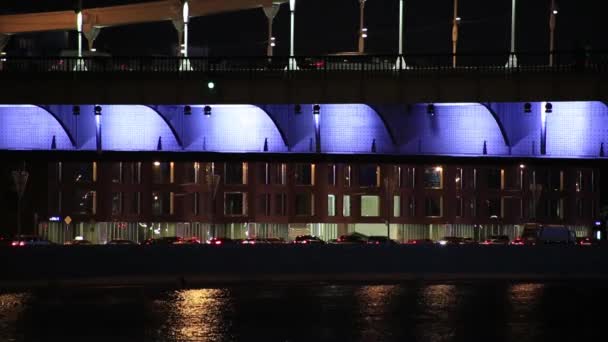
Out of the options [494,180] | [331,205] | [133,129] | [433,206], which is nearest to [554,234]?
[133,129]

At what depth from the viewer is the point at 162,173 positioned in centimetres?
11075

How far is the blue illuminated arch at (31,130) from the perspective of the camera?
164 ft

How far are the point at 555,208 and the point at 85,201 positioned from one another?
50815 millimetres

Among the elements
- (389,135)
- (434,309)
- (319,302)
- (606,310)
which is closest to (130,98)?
(389,135)

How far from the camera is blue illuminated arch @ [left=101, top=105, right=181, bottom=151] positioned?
1961 inches

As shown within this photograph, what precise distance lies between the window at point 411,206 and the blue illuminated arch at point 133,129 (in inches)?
2728

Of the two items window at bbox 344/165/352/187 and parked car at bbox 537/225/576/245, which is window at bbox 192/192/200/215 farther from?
parked car at bbox 537/225/576/245

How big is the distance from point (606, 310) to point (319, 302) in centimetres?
961

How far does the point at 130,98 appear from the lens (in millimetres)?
48125

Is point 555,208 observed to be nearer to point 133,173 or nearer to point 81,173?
point 133,173

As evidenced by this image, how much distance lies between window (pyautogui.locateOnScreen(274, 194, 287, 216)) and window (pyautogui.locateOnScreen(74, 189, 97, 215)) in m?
17.7

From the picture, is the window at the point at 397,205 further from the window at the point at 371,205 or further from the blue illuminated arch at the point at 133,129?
the blue illuminated arch at the point at 133,129

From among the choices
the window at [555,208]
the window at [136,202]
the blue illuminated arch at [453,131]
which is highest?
the blue illuminated arch at [453,131]

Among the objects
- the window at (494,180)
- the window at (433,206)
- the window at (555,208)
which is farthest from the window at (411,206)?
the window at (555,208)
